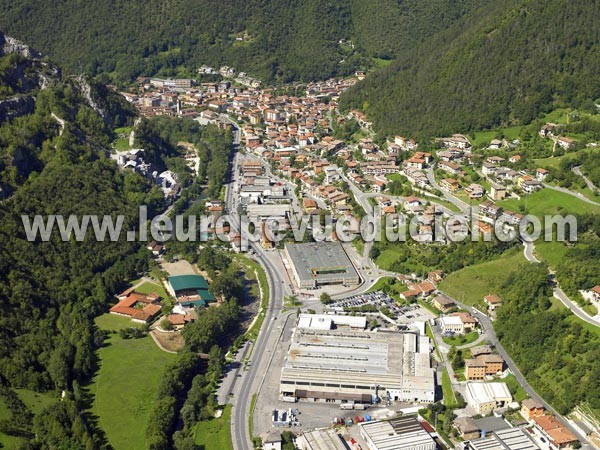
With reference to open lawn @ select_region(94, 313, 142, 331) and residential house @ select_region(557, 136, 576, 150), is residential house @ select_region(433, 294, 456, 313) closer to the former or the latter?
open lawn @ select_region(94, 313, 142, 331)

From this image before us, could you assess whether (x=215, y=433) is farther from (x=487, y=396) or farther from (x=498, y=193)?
(x=498, y=193)

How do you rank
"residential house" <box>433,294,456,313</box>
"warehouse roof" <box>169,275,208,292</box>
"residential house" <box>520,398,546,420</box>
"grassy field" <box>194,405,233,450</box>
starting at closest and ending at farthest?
1. "grassy field" <box>194,405,233,450</box>
2. "residential house" <box>520,398,546,420</box>
3. "residential house" <box>433,294,456,313</box>
4. "warehouse roof" <box>169,275,208,292</box>

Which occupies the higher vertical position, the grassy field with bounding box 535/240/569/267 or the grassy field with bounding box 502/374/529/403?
the grassy field with bounding box 535/240/569/267

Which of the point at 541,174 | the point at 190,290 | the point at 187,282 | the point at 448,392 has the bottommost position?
the point at 448,392

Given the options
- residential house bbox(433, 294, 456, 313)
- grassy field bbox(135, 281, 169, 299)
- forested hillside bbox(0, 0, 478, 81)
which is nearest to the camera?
residential house bbox(433, 294, 456, 313)

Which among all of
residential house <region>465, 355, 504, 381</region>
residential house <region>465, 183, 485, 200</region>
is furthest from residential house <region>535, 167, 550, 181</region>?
residential house <region>465, 355, 504, 381</region>

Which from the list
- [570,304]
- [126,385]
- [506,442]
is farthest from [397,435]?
[570,304]

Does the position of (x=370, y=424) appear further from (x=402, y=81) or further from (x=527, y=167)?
(x=402, y=81)
